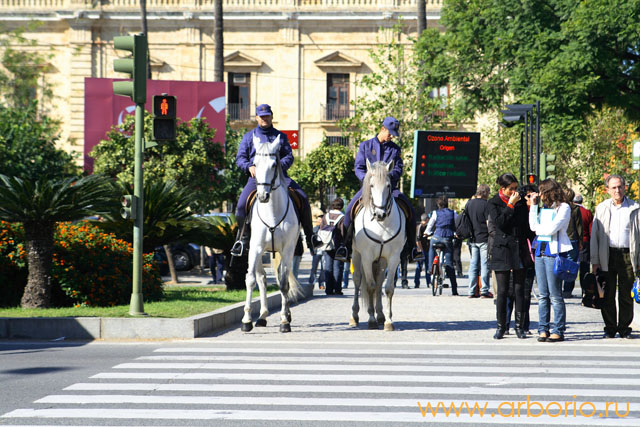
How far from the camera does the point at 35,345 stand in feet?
37.4

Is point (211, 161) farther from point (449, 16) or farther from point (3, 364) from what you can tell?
point (3, 364)

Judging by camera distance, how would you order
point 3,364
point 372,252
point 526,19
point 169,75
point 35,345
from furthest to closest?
point 169,75 → point 526,19 → point 372,252 → point 35,345 → point 3,364

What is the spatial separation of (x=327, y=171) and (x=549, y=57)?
1461 centimetres

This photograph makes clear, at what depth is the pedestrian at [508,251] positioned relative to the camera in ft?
39.2

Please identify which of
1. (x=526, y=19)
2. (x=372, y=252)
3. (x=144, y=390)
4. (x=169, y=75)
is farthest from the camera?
(x=169, y=75)

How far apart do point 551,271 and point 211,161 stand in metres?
21.0

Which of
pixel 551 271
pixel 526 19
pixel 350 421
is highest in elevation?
pixel 526 19

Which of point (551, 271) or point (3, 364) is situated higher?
point (551, 271)

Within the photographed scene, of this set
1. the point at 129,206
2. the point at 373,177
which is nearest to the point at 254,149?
the point at 373,177

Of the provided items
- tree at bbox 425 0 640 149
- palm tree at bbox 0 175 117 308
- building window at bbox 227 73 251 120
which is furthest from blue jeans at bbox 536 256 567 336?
building window at bbox 227 73 251 120

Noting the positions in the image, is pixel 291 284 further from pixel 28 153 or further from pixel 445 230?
pixel 28 153

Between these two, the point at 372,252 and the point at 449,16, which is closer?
the point at 372,252

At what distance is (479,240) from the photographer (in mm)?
17484

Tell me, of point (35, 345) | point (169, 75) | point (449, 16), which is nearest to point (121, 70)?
point (35, 345)
